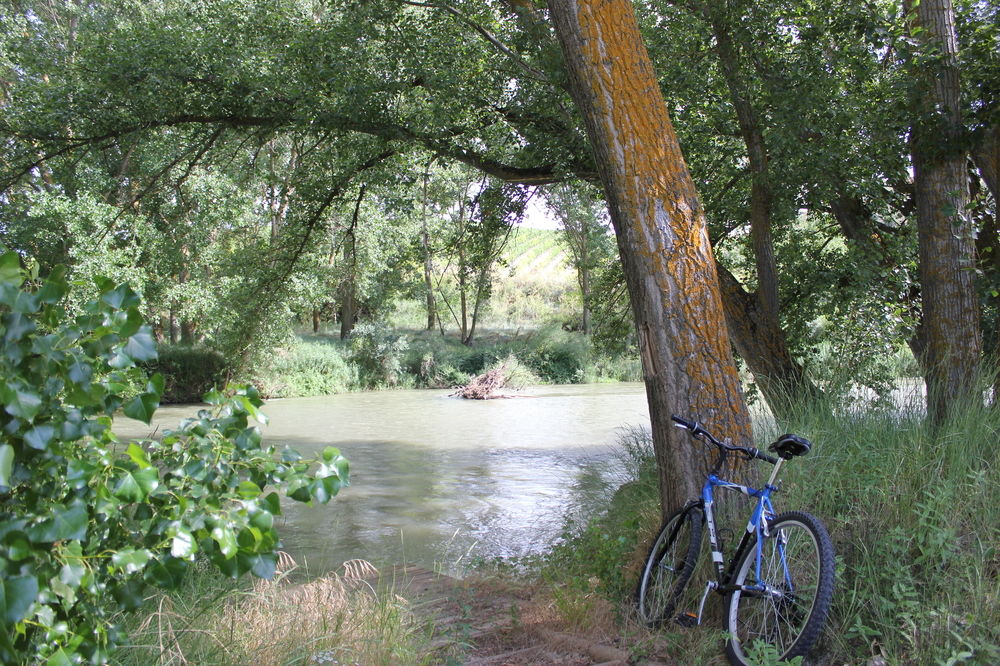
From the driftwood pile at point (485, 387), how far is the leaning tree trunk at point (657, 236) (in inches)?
824

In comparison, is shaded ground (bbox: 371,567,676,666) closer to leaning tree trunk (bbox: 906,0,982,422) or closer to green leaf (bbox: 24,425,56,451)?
green leaf (bbox: 24,425,56,451)

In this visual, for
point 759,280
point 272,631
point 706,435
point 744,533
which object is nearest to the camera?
point 272,631

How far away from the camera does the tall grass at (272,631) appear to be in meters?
2.97

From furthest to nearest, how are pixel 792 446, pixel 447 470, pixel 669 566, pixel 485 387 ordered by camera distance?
pixel 485 387
pixel 447 470
pixel 669 566
pixel 792 446

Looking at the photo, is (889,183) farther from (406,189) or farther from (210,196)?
(210,196)

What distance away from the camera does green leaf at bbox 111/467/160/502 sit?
69.6 inches

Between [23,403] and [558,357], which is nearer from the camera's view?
[23,403]

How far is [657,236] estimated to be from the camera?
14.6 feet

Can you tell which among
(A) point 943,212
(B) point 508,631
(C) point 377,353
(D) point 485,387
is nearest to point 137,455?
(B) point 508,631

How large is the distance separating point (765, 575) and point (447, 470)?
1001 centimetres

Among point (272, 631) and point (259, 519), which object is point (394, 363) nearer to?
point (272, 631)

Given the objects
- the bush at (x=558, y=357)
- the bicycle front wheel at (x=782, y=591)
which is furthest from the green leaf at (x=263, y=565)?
the bush at (x=558, y=357)

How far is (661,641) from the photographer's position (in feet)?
12.6

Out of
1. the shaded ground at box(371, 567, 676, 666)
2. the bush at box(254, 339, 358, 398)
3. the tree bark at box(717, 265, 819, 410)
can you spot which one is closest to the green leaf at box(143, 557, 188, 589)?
the shaded ground at box(371, 567, 676, 666)
